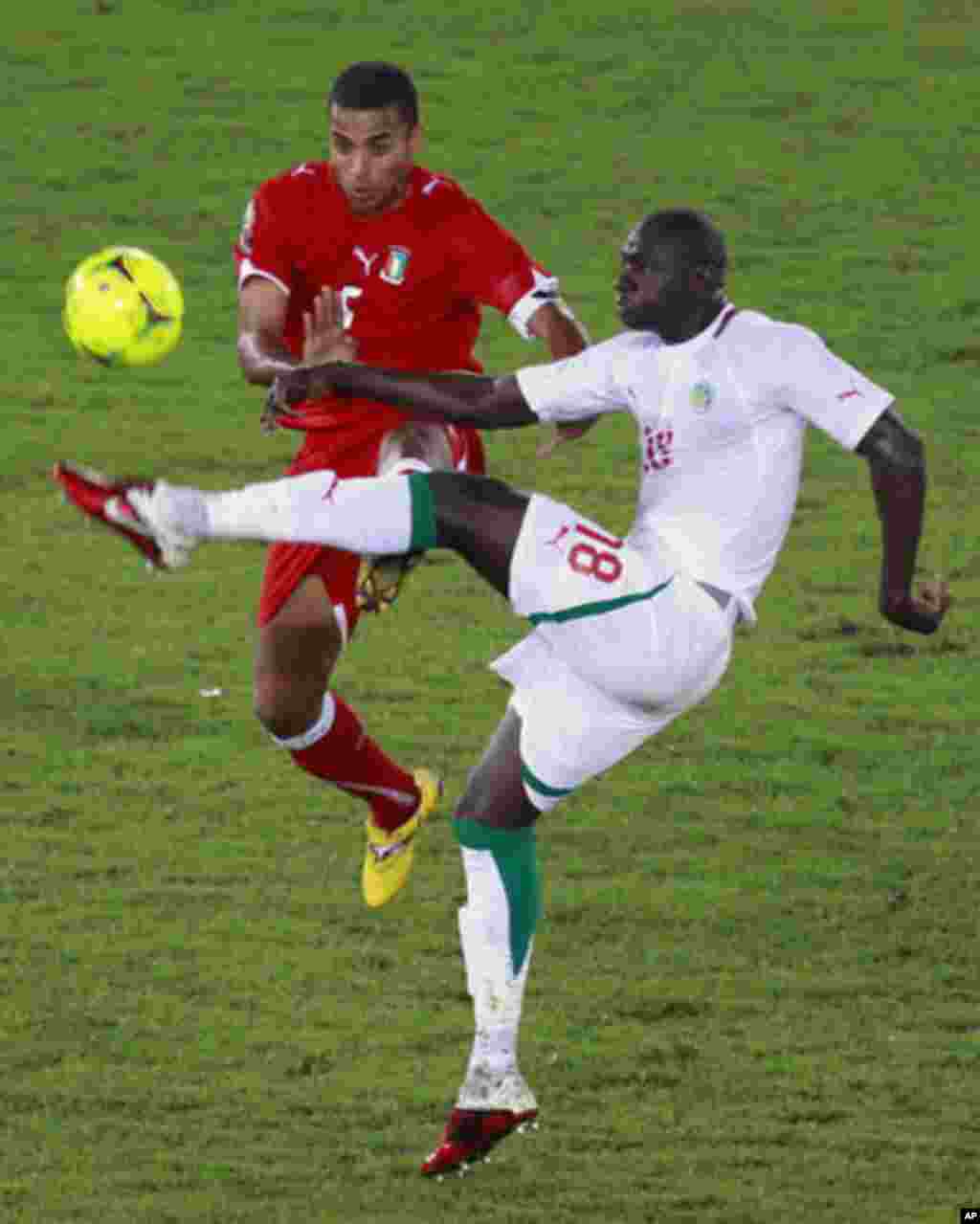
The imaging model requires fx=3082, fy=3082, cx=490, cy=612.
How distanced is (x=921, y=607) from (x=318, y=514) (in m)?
1.56

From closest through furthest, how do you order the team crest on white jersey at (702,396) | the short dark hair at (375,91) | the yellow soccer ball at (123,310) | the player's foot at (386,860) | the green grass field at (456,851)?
the team crest on white jersey at (702,396) → the green grass field at (456,851) → the short dark hair at (375,91) → the player's foot at (386,860) → the yellow soccer ball at (123,310)

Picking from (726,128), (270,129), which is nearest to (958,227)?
(726,128)

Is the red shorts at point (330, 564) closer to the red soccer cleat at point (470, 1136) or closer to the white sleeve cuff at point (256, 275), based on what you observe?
the white sleeve cuff at point (256, 275)

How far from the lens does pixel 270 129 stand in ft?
73.7

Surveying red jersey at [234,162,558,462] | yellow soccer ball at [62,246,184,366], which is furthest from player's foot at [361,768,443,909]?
yellow soccer ball at [62,246,184,366]

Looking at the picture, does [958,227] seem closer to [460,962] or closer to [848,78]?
[848,78]

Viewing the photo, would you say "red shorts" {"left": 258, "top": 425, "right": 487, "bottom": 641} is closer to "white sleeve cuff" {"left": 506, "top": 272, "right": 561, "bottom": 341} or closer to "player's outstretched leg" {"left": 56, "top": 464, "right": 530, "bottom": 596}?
"white sleeve cuff" {"left": 506, "top": 272, "right": 561, "bottom": 341}

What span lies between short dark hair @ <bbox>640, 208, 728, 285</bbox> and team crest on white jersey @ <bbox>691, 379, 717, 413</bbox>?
30cm

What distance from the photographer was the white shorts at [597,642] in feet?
25.1

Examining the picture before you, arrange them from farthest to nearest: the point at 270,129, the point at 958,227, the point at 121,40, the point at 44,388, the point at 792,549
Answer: the point at 121,40 < the point at 270,129 < the point at 958,227 < the point at 44,388 < the point at 792,549

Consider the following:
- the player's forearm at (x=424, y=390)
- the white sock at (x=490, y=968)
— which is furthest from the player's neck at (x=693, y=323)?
the white sock at (x=490, y=968)

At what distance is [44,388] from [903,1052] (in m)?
9.72

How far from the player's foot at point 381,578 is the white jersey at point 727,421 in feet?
2.25

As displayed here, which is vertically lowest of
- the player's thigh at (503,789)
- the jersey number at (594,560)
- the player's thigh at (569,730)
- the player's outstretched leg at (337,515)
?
the player's thigh at (503,789)
